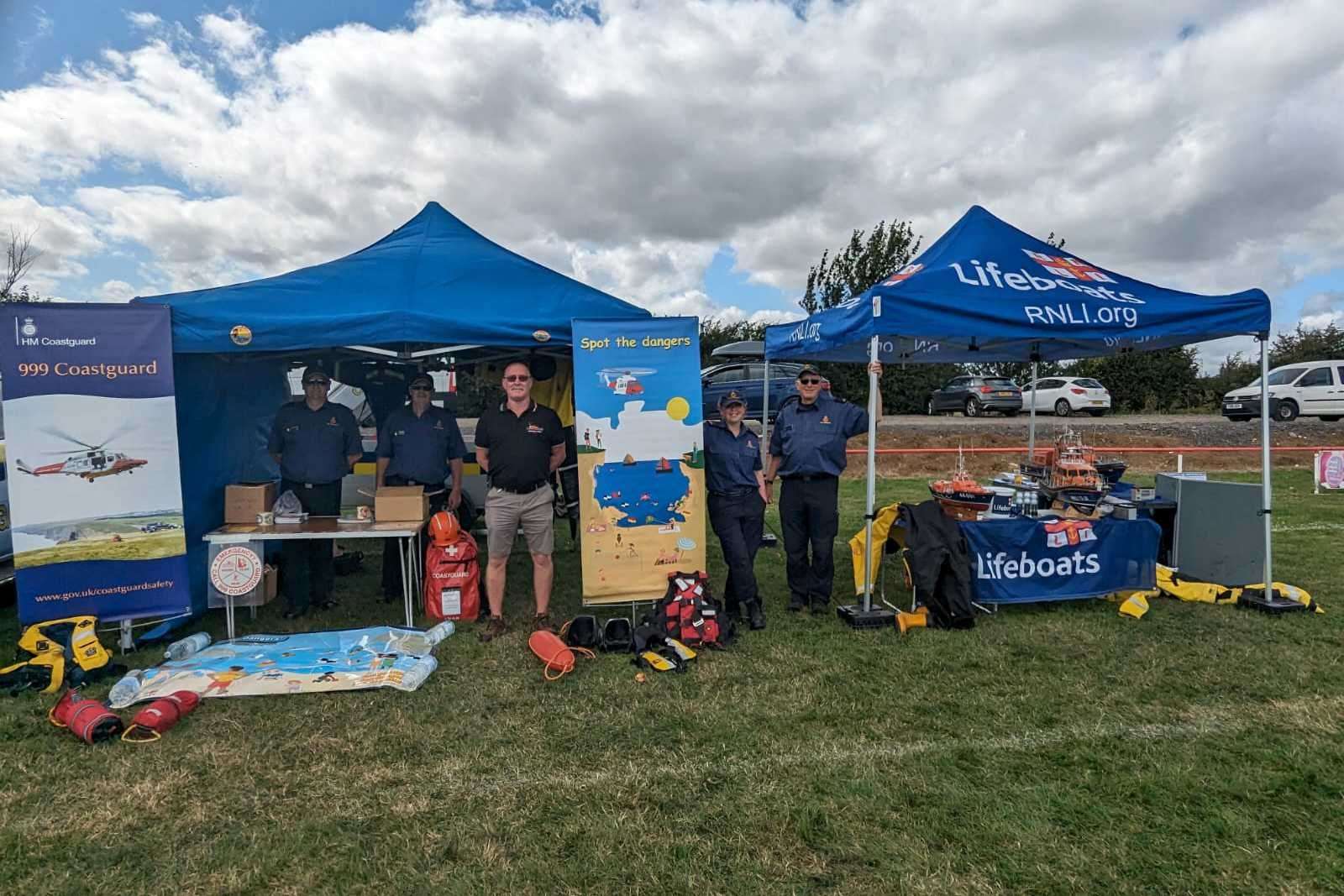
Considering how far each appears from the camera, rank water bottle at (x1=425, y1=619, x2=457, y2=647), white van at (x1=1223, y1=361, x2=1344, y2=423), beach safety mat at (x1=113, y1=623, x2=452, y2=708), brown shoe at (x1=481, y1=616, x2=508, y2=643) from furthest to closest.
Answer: white van at (x1=1223, y1=361, x2=1344, y2=423)
brown shoe at (x1=481, y1=616, x2=508, y2=643)
water bottle at (x1=425, y1=619, x2=457, y2=647)
beach safety mat at (x1=113, y1=623, x2=452, y2=708)

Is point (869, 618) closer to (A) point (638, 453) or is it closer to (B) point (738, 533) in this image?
(B) point (738, 533)

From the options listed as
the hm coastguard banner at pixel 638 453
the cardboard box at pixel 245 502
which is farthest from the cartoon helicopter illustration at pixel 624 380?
the cardboard box at pixel 245 502

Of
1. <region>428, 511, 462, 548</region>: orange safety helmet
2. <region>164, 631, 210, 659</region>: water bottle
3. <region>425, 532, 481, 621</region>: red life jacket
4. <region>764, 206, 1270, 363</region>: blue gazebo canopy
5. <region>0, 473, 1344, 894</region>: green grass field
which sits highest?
<region>764, 206, 1270, 363</region>: blue gazebo canopy

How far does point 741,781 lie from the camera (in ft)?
9.39

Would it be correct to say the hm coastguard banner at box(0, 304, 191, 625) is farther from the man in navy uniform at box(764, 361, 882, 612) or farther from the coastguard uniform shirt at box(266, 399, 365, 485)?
the man in navy uniform at box(764, 361, 882, 612)

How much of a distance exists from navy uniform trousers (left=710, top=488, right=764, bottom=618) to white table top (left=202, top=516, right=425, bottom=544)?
6.53 feet

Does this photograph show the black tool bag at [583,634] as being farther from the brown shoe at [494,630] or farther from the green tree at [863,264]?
the green tree at [863,264]

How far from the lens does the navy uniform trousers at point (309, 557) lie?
514cm

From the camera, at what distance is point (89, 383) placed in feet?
13.7

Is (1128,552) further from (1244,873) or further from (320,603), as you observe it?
(320,603)

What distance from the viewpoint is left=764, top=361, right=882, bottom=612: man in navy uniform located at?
4926mm

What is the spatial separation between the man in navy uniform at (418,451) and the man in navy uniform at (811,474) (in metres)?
2.37

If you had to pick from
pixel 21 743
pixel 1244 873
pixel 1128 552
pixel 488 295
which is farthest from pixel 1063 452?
pixel 21 743

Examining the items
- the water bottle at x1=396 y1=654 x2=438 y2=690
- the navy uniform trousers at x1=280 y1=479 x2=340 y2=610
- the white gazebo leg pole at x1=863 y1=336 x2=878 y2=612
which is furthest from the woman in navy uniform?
the navy uniform trousers at x1=280 y1=479 x2=340 y2=610
